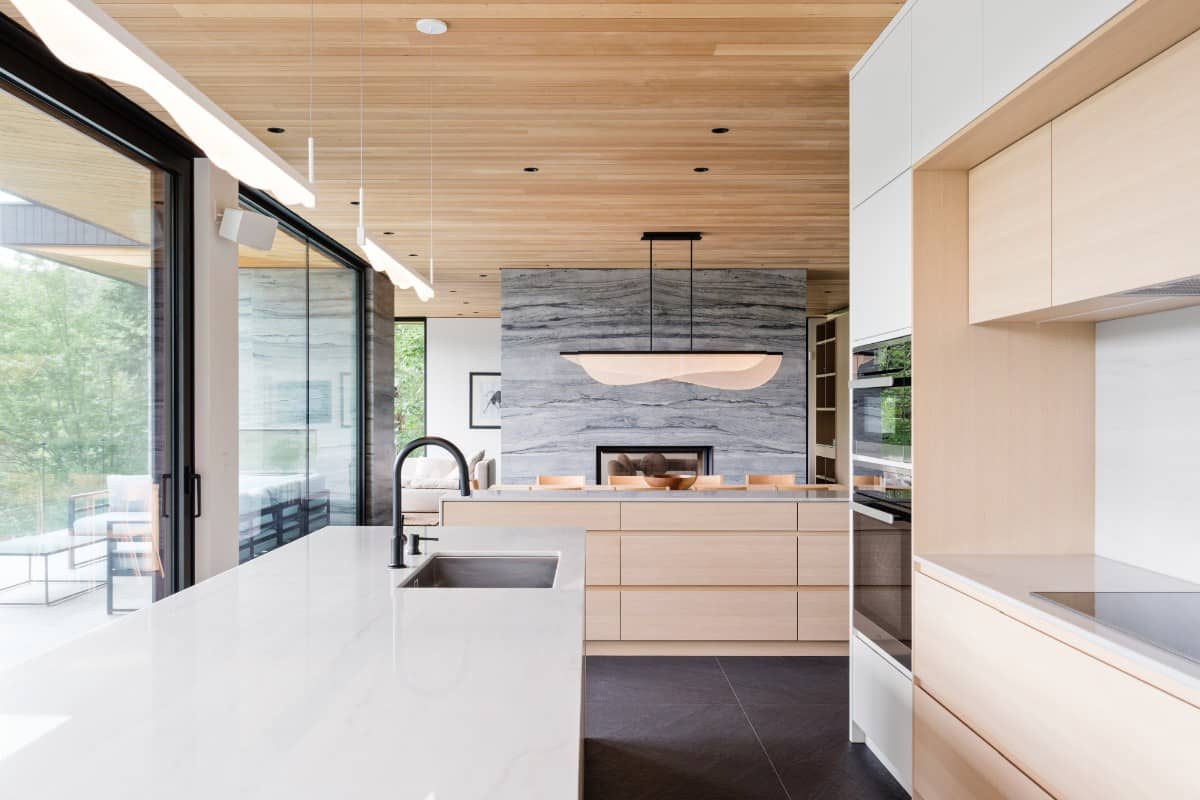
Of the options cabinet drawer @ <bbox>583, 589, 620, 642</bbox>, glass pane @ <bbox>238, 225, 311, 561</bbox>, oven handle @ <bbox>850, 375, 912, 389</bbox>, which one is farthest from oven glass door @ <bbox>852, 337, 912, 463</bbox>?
glass pane @ <bbox>238, 225, 311, 561</bbox>

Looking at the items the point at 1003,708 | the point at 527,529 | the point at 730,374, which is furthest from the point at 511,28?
the point at 730,374

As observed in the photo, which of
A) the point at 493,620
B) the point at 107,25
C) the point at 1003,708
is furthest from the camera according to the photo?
the point at 1003,708

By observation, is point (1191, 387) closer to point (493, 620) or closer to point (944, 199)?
point (944, 199)

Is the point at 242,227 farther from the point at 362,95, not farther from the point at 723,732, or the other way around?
the point at 723,732

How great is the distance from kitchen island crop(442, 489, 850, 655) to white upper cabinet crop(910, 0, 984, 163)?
2.22 metres

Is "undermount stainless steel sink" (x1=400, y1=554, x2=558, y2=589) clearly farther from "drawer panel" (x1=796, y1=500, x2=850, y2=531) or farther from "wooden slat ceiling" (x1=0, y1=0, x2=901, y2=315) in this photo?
"drawer panel" (x1=796, y1=500, x2=850, y2=531)

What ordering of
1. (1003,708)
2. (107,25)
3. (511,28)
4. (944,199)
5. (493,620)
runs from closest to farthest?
(107,25) → (493,620) → (1003,708) → (944,199) → (511,28)

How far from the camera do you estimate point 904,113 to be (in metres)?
2.55

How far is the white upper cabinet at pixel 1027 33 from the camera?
1.62 m

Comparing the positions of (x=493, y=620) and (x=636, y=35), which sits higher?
(x=636, y=35)

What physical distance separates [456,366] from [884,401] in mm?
10250

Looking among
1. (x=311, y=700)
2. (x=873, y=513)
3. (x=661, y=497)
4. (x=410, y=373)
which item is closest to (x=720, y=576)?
(x=661, y=497)

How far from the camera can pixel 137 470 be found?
3.47 metres

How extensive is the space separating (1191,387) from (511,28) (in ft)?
7.67
